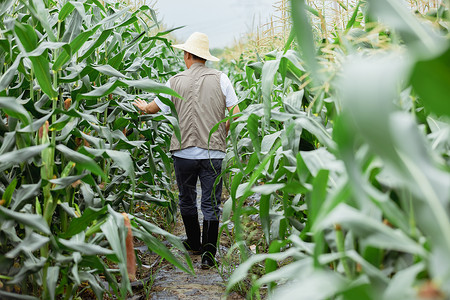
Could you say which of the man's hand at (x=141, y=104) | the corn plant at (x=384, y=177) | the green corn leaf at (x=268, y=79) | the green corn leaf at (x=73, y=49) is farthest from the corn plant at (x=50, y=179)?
the man's hand at (x=141, y=104)

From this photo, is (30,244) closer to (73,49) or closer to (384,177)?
(73,49)

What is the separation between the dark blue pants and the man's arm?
404 mm

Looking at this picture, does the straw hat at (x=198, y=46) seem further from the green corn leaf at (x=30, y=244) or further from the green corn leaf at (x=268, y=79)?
the green corn leaf at (x=30, y=244)

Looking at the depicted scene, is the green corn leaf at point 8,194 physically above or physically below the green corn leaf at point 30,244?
above

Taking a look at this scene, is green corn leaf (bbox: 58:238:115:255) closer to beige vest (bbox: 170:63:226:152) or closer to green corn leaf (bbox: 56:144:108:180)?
green corn leaf (bbox: 56:144:108:180)

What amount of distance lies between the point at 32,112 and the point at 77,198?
1.53ft

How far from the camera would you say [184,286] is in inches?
103

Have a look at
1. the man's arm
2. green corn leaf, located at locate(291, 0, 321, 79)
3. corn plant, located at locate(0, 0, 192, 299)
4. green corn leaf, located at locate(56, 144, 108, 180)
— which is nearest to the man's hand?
the man's arm

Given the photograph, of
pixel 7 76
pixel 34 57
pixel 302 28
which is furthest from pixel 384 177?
pixel 7 76

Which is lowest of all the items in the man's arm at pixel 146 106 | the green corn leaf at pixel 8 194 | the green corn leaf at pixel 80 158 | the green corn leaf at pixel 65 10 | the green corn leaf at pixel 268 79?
the man's arm at pixel 146 106

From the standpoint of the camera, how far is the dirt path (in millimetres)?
2469

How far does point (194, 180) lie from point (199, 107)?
494 mm

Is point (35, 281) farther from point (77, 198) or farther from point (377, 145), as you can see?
point (377, 145)

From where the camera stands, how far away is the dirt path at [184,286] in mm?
2469
